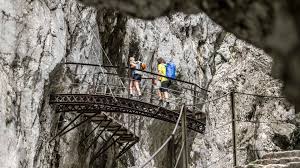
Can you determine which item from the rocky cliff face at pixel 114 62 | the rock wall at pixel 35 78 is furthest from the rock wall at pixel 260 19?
the rocky cliff face at pixel 114 62

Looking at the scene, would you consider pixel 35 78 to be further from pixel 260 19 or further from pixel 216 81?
pixel 216 81

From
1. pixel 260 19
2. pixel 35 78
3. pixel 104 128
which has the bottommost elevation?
pixel 104 128

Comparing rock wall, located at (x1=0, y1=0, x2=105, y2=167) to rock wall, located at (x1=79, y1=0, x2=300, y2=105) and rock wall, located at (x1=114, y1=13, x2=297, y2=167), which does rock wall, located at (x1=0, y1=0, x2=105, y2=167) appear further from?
rock wall, located at (x1=79, y1=0, x2=300, y2=105)

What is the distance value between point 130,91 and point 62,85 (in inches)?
93.7

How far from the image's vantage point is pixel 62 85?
13.6m

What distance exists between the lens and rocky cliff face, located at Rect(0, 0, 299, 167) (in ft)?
37.6

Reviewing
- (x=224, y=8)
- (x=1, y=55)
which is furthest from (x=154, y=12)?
(x=1, y=55)

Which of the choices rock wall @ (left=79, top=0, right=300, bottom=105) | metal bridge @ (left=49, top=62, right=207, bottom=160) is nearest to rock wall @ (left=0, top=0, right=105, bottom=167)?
metal bridge @ (left=49, top=62, right=207, bottom=160)

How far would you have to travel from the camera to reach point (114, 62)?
18.2m

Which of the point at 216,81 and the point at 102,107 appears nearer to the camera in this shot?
the point at 102,107

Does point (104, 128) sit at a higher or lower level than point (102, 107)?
lower

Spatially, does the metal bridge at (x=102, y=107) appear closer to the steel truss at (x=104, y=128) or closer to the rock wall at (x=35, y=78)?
the steel truss at (x=104, y=128)

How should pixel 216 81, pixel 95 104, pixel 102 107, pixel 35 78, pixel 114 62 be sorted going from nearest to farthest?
pixel 35 78, pixel 95 104, pixel 102 107, pixel 114 62, pixel 216 81

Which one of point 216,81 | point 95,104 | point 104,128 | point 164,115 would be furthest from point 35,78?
point 216,81
